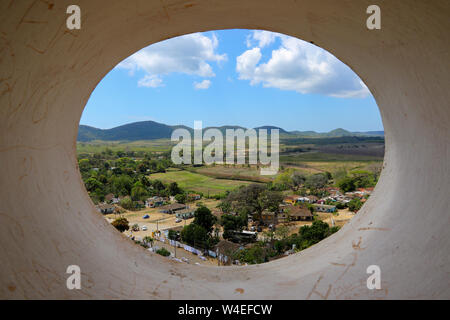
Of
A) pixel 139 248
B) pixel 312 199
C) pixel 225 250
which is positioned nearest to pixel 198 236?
pixel 225 250

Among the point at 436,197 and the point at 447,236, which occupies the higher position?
the point at 436,197

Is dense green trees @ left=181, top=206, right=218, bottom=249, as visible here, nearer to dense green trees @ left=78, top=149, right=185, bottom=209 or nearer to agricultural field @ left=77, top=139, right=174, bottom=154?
dense green trees @ left=78, top=149, right=185, bottom=209

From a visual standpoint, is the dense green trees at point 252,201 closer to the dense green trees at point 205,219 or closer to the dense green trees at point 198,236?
the dense green trees at point 205,219

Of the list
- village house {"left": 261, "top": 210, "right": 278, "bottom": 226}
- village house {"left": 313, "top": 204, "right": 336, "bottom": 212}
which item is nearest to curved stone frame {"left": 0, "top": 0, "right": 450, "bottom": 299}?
village house {"left": 313, "top": 204, "right": 336, "bottom": 212}

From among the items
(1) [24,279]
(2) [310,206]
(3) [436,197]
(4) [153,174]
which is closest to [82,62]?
(1) [24,279]

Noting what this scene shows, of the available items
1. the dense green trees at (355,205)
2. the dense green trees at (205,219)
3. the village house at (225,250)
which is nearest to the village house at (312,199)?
the dense green trees at (355,205)
